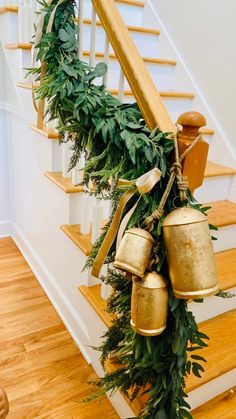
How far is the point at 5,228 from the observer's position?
2750 mm

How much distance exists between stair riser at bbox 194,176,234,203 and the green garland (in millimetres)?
939

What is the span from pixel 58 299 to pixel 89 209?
0.73 metres

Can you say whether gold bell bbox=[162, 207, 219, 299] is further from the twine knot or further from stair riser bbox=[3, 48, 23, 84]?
stair riser bbox=[3, 48, 23, 84]

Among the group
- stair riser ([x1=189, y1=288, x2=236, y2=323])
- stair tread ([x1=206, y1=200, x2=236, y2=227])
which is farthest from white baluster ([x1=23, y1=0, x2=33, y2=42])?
stair riser ([x1=189, y1=288, x2=236, y2=323])

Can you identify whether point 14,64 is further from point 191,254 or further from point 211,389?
point 211,389

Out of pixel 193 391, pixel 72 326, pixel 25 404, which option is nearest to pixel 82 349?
pixel 72 326

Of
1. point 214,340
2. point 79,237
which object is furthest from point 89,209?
point 214,340

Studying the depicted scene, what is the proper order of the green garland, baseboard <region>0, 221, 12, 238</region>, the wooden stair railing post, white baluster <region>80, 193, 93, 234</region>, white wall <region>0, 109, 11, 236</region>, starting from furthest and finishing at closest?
baseboard <region>0, 221, 12, 238</region> < white wall <region>0, 109, 11, 236</region> < white baluster <region>80, 193, 93, 234</region> < the wooden stair railing post < the green garland

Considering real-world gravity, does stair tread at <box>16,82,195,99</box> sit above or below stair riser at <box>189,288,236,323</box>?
above

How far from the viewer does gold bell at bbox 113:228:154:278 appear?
657 mm

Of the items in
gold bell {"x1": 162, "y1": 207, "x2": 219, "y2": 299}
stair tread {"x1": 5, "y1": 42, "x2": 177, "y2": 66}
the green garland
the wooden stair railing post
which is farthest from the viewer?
stair tread {"x1": 5, "y1": 42, "x2": 177, "y2": 66}

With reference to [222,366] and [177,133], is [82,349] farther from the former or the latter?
[177,133]

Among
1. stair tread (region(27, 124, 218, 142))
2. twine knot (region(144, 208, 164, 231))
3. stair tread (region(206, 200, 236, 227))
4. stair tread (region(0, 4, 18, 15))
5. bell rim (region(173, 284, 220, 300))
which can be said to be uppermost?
stair tread (region(0, 4, 18, 15))

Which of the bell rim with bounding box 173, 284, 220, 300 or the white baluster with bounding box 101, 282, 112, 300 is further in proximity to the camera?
the white baluster with bounding box 101, 282, 112, 300
